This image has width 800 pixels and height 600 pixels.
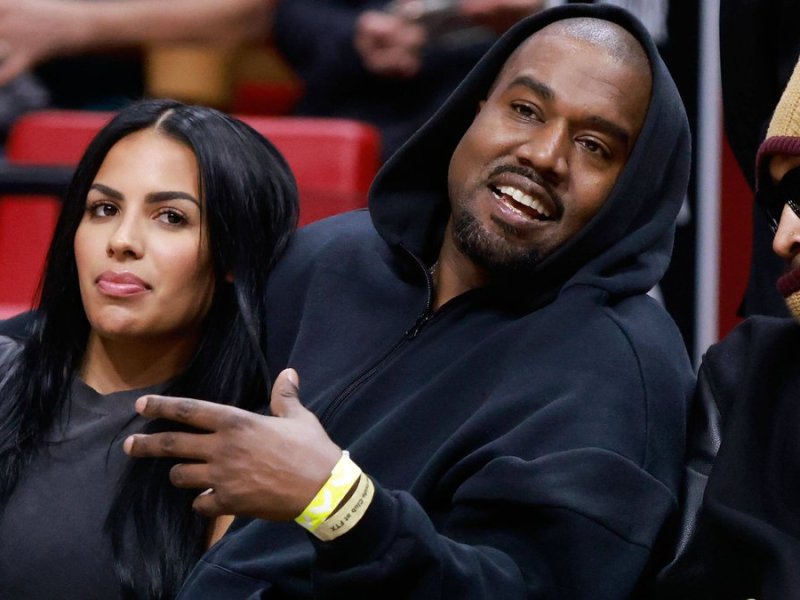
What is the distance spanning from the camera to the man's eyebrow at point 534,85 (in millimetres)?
2014

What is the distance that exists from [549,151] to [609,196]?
0.10 m

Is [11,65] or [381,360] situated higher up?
[381,360]

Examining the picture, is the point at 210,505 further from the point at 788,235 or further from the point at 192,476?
the point at 788,235

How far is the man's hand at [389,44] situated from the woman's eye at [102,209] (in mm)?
1223

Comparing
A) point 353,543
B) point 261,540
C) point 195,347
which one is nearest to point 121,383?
point 195,347

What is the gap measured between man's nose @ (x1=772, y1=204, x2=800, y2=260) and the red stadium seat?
4.47ft

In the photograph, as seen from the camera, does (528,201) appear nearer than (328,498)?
No

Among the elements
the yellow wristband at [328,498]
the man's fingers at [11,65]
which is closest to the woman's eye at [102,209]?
the yellow wristband at [328,498]

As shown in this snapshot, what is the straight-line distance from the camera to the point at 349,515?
1514mm

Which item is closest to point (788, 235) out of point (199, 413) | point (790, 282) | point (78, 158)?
point (790, 282)

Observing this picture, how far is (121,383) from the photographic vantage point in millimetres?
2148

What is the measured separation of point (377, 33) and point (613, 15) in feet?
4.21

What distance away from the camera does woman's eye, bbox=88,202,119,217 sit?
213cm

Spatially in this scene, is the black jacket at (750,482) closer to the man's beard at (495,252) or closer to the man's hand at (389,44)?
the man's beard at (495,252)
